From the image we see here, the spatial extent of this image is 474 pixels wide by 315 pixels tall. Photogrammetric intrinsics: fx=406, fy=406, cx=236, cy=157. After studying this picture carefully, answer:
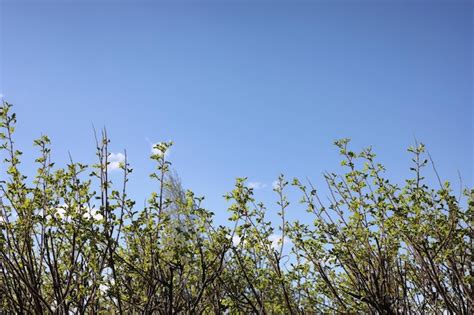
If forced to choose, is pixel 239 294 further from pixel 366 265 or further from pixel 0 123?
pixel 0 123

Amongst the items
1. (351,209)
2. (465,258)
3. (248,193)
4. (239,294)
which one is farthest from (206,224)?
(465,258)

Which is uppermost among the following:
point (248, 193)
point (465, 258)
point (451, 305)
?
point (248, 193)

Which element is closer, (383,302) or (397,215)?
(383,302)

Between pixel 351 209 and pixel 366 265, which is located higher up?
pixel 351 209

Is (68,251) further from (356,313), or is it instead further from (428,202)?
(428,202)

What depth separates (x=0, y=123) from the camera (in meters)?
3.81

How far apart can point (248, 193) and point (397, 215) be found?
1506mm

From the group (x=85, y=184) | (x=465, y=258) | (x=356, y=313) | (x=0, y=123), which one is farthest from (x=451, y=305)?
(x=0, y=123)

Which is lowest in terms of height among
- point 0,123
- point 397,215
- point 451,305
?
point 451,305

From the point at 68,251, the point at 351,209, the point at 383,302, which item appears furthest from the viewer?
the point at 351,209

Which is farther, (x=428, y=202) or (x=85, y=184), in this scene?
(x=428, y=202)

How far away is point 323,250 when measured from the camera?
164 inches

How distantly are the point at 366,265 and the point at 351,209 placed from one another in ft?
1.91

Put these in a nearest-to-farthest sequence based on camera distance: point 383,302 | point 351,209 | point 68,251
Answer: point 383,302, point 68,251, point 351,209
